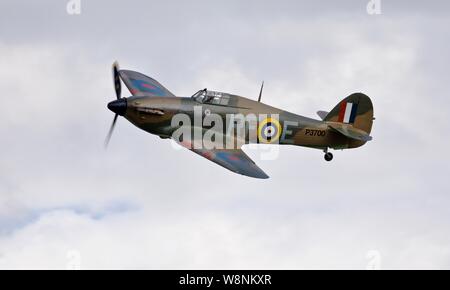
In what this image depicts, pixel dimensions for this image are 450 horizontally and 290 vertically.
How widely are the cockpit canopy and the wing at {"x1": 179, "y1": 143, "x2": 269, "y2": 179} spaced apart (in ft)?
5.96

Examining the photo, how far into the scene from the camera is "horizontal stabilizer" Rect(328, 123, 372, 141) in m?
29.4

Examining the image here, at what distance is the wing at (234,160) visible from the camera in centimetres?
2645

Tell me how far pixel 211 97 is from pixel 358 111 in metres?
5.15

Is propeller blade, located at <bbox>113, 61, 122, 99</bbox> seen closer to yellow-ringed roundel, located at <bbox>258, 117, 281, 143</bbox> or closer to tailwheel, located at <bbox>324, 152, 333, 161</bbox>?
yellow-ringed roundel, located at <bbox>258, 117, 281, 143</bbox>

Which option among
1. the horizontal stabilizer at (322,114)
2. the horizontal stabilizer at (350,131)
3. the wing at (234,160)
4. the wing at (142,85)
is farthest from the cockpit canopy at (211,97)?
the horizontal stabilizer at (322,114)

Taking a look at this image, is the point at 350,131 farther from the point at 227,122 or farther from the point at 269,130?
the point at 227,122

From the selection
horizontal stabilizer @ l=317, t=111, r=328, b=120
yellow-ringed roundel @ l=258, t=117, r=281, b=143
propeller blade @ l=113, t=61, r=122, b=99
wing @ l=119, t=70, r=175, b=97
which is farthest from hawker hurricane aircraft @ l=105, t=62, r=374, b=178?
wing @ l=119, t=70, r=175, b=97

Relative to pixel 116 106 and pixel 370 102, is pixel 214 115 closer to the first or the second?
pixel 116 106

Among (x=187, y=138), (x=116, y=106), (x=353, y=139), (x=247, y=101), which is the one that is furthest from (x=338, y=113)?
(x=116, y=106)

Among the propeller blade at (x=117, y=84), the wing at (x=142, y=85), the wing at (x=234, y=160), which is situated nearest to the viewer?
the wing at (x=234, y=160)

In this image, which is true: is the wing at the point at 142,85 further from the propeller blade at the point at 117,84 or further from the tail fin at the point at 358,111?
the tail fin at the point at 358,111

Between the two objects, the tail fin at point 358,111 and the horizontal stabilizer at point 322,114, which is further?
the horizontal stabilizer at point 322,114

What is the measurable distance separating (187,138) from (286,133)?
3447 millimetres

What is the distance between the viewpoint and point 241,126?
29.0 metres
